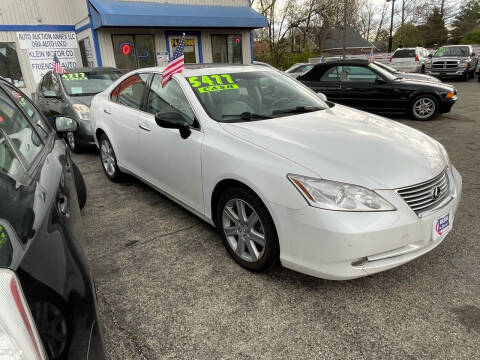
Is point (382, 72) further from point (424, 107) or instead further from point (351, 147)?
point (351, 147)

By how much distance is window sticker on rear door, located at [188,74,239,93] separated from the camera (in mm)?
3307

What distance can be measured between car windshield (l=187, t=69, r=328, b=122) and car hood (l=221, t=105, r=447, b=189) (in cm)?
19

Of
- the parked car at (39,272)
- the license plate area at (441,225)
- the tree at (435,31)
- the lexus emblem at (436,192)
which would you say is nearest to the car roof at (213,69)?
the parked car at (39,272)

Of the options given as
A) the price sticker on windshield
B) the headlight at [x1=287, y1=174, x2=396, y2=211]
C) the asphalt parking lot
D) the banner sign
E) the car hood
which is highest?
the banner sign

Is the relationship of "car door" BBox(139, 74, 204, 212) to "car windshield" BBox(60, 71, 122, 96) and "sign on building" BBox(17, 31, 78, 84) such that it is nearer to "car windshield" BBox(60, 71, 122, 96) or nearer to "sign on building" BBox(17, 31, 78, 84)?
"car windshield" BBox(60, 71, 122, 96)

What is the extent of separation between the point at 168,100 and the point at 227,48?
13280mm

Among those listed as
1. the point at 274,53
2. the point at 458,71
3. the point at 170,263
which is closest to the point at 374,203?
the point at 170,263

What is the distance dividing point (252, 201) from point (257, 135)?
0.52 meters

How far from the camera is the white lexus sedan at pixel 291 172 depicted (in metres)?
2.23

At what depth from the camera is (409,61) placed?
1948cm

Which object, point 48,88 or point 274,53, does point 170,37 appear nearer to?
point 48,88

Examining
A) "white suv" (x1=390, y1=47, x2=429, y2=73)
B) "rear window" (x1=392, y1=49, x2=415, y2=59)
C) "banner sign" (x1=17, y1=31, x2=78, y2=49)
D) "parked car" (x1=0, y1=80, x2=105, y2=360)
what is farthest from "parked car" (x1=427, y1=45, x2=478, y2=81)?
"parked car" (x1=0, y1=80, x2=105, y2=360)

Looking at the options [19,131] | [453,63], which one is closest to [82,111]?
[19,131]

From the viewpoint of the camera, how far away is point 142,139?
3.84m
